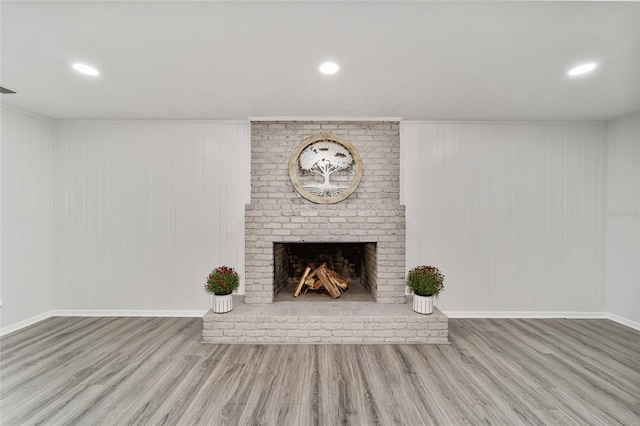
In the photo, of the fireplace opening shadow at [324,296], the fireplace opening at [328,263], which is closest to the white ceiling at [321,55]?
the fireplace opening at [328,263]

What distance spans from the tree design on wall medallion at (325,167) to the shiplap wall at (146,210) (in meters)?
0.83

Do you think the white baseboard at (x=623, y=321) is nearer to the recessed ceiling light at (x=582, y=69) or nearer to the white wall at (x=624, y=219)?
the white wall at (x=624, y=219)

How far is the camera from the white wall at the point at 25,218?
3295 mm

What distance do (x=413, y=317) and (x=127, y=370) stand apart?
9.02 ft

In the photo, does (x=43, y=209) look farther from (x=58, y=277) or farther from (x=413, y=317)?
(x=413, y=317)

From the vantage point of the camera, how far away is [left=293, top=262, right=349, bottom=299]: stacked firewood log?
3.68 m

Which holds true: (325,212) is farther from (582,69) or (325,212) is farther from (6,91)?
(6,91)

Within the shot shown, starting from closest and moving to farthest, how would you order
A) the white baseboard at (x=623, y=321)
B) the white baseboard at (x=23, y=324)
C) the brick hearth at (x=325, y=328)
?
the brick hearth at (x=325, y=328) → the white baseboard at (x=23, y=324) → the white baseboard at (x=623, y=321)

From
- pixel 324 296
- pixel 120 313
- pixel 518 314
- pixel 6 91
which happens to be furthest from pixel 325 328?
pixel 6 91

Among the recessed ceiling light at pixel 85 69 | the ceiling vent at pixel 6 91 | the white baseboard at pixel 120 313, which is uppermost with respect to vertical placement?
the ceiling vent at pixel 6 91

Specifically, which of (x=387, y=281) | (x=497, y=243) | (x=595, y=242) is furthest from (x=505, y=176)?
(x=387, y=281)

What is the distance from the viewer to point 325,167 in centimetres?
351

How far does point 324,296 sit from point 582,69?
3377mm

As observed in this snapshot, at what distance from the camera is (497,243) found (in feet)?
12.6
